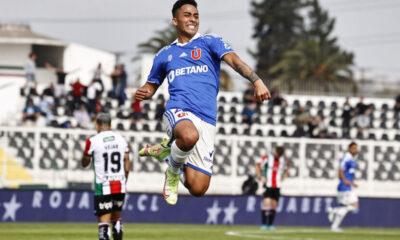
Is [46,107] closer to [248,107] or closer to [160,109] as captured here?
[160,109]

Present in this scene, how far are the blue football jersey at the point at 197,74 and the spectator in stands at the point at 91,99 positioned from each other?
60.6ft

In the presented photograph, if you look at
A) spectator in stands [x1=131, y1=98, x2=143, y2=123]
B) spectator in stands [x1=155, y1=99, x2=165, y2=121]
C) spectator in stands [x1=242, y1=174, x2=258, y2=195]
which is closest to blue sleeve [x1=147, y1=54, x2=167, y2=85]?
spectator in stands [x1=242, y1=174, x2=258, y2=195]

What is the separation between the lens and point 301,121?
2906 centimetres

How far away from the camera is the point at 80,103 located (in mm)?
27781

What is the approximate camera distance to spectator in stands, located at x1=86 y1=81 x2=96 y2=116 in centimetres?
2775

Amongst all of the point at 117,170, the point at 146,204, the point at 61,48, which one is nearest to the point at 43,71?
the point at 61,48

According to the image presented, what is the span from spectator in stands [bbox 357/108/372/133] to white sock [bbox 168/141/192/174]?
21.5 m

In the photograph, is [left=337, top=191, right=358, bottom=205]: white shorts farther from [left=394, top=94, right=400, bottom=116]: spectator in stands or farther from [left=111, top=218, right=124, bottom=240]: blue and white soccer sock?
[left=394, top=94, right=400, bottom=116]: spectator in stands

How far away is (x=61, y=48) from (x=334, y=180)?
17957 mm

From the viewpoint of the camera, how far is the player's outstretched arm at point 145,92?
9523 millimetres

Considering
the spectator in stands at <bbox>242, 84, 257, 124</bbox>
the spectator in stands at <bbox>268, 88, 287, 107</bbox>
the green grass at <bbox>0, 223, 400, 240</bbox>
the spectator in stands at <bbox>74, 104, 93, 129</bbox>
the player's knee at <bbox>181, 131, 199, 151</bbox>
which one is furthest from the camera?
the spectator in stands at <bbox>268, 88, 287, 107</bbox>

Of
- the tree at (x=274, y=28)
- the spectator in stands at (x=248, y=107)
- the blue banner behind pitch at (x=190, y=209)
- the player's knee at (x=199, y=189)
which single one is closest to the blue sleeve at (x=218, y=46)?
the player's knee at (x=199, y=189)

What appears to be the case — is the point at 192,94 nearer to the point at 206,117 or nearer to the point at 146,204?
the point at 206,117

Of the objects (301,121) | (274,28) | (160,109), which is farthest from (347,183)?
(274,28)
